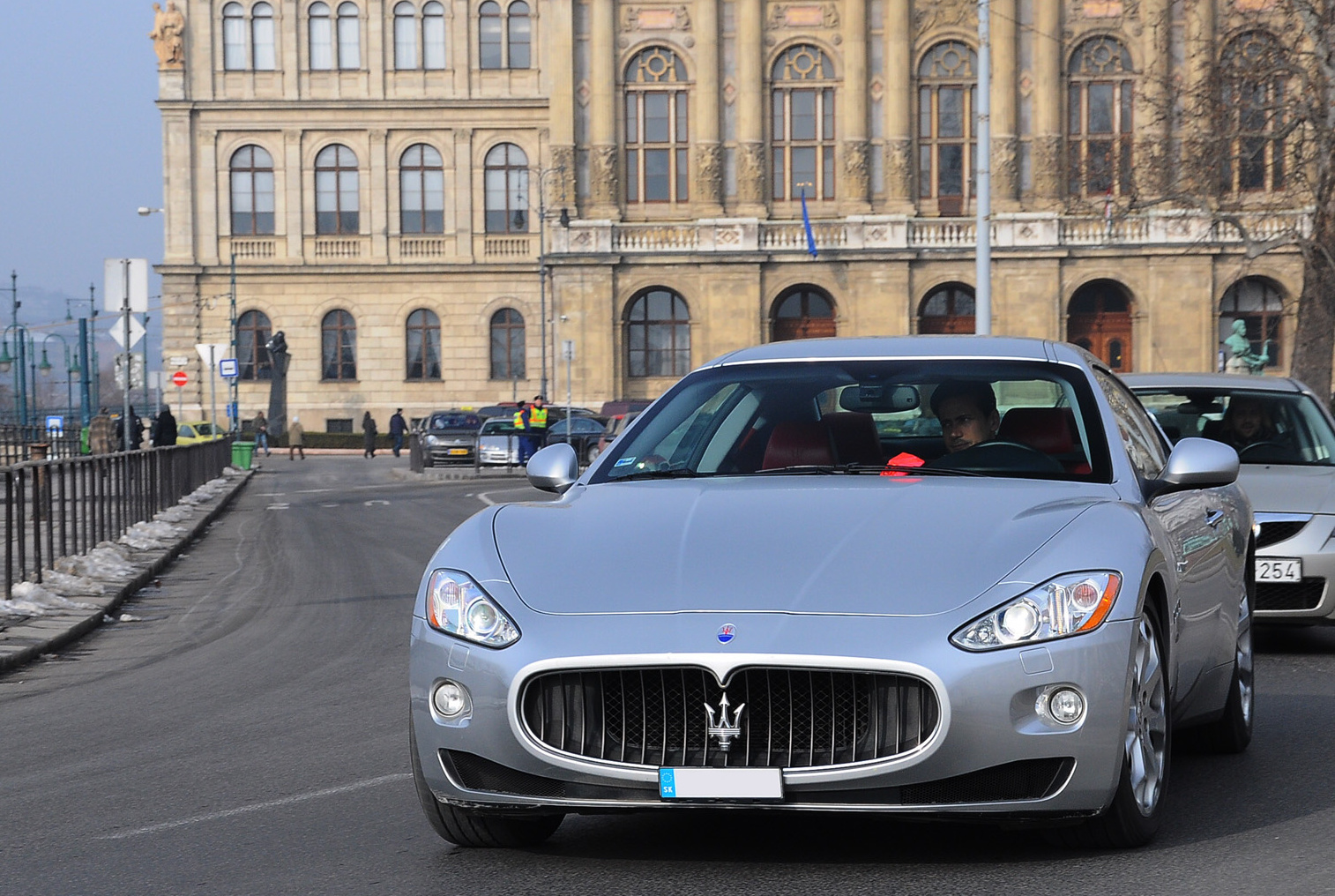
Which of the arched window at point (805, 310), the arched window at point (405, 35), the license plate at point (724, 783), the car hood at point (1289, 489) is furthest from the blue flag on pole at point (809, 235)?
the license plate at point (724, 783)

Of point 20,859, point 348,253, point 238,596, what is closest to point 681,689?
point 20,859

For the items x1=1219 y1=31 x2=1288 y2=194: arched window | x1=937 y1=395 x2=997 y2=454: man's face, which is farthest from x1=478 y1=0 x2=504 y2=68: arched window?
x1=937 y1=395 x2=997 y2=454: man's face

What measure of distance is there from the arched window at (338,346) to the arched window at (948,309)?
24.2 metres

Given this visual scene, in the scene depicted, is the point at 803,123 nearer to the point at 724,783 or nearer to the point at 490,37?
the point at 490,37

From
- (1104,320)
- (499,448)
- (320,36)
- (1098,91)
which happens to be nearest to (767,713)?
(499,448)

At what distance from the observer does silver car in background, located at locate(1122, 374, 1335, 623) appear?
10.1 metres

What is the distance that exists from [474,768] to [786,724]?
0.90 metres

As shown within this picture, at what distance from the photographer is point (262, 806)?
20.8 ft

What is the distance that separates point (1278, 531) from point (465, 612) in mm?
6511

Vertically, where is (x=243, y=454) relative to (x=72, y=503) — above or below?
below

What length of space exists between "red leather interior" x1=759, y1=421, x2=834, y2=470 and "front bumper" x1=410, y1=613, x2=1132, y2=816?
1428 millimetres

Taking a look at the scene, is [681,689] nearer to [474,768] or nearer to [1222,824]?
[474,768]

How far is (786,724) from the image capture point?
4762mm

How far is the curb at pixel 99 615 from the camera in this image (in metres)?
11.3
